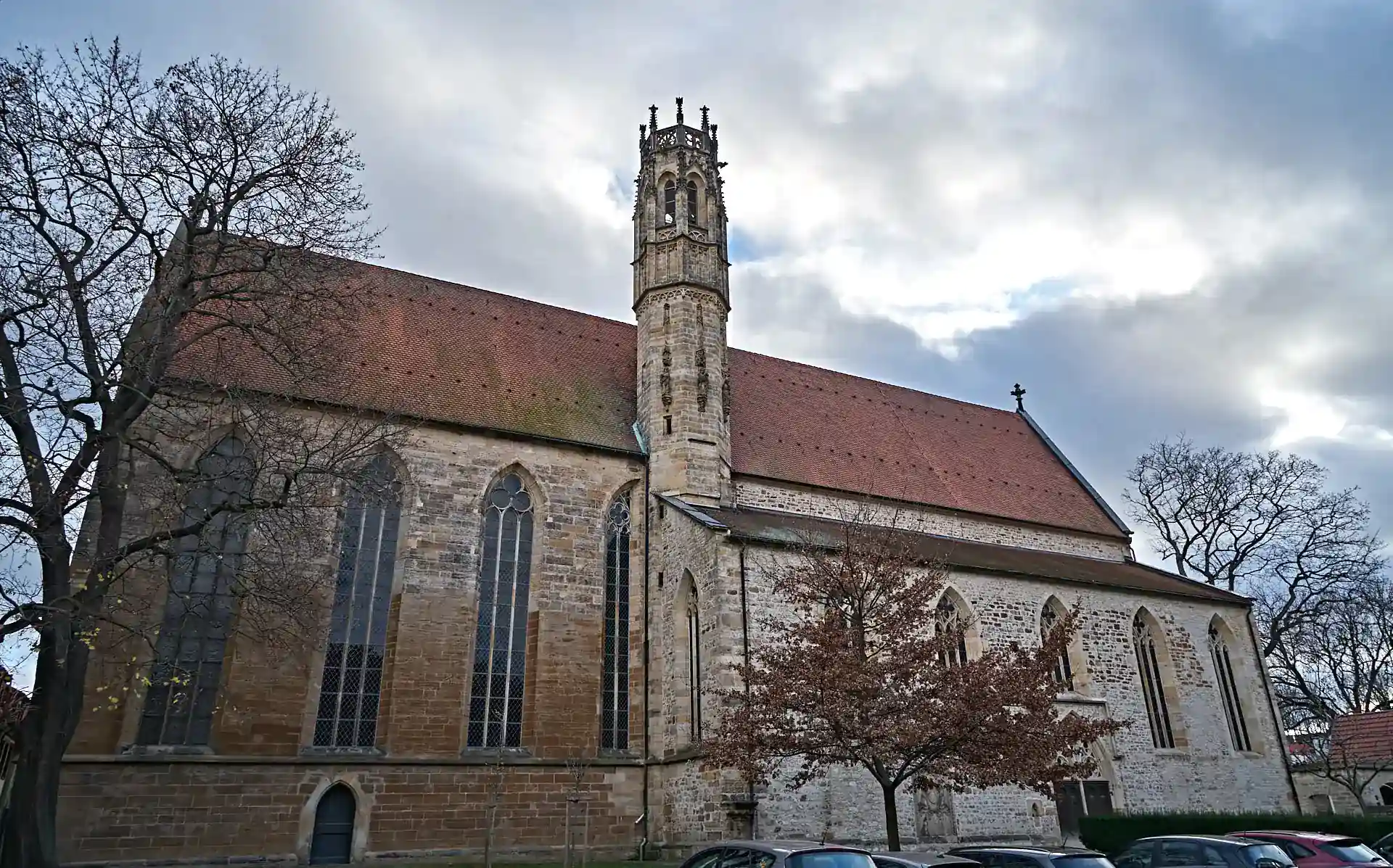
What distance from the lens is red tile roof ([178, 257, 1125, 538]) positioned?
18.6 metres

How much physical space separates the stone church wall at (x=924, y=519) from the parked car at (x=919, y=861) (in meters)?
8.34

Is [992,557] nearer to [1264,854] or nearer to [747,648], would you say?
[747,648]

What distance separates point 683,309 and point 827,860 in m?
14.3

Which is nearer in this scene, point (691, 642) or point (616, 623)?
point (691, 642)

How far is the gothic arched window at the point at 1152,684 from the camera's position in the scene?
20484 mm

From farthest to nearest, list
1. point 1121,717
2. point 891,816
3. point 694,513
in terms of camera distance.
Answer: point 1121,717
point 694,513
point 891,816

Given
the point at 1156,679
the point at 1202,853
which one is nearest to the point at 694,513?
the point at 1202,853

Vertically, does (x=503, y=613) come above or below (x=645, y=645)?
above

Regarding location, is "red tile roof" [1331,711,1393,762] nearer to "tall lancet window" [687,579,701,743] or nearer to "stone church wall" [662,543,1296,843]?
"stone church wall" [662,543,1296,843]

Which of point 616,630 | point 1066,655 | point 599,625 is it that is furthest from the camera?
point 1066,655

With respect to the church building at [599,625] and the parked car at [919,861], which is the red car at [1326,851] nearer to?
the parked car at [919,861]

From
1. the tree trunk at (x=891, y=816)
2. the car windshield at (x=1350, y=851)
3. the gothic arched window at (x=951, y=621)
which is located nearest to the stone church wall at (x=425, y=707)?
the tree trunk at (x=891, y=816)

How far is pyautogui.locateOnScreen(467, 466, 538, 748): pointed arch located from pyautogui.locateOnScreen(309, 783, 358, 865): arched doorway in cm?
220

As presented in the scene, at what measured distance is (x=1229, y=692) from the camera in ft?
72.9
